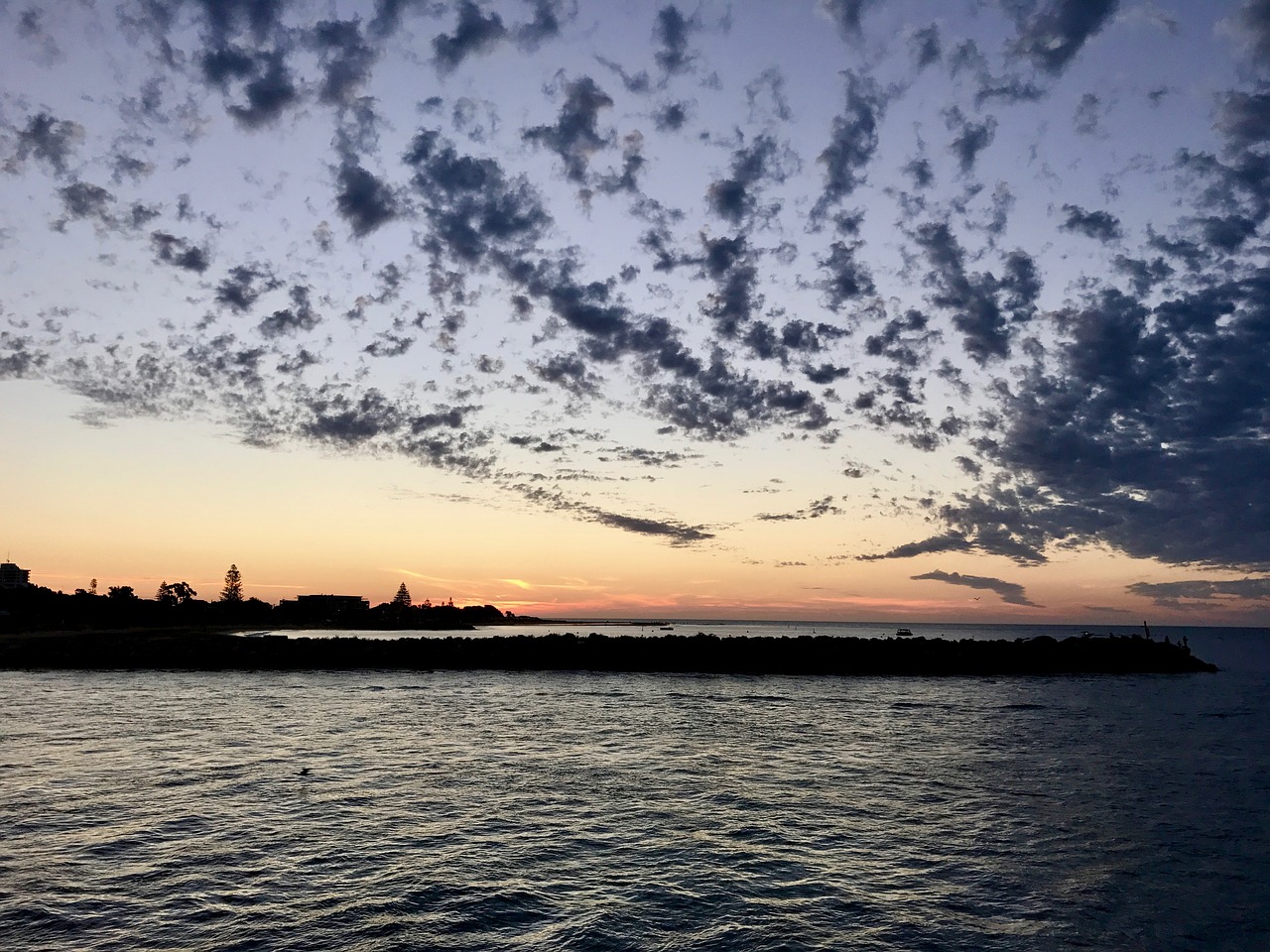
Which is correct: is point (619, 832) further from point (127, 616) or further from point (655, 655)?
point (127, 616)

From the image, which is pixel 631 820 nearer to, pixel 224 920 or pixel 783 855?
pixel 783 855

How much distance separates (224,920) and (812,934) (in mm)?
9870

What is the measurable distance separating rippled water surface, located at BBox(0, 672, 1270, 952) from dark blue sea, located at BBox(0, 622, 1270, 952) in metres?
0.09

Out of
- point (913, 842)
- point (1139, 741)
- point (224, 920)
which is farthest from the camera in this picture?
point (1139, 741)

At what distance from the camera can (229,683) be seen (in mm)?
54562

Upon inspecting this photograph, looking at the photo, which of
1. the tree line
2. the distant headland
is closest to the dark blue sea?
the distant headland

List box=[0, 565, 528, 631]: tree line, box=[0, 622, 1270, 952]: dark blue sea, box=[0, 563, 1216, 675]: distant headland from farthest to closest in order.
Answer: box=[0, 565, 528, 631]: tree line
box=[0, 563, 1216, 675]: distant headland
box=[0, 622, 1270, 952]: dark blue sea

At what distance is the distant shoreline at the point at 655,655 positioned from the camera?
71.4 meters

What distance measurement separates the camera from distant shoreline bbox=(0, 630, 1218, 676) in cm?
7144

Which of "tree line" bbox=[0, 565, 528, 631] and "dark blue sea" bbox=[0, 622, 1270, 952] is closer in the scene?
"dark blue sea" bbox=[0, 622, 1270, 952]

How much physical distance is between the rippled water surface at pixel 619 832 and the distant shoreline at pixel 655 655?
33501 mm

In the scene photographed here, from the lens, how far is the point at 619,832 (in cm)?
1902

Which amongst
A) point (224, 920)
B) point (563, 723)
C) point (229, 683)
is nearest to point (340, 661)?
point (229, 683)

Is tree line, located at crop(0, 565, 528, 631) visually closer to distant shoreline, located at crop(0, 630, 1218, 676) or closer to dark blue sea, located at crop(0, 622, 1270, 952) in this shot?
distant shoreline, located at crop(0, 630, 1218, 676)
